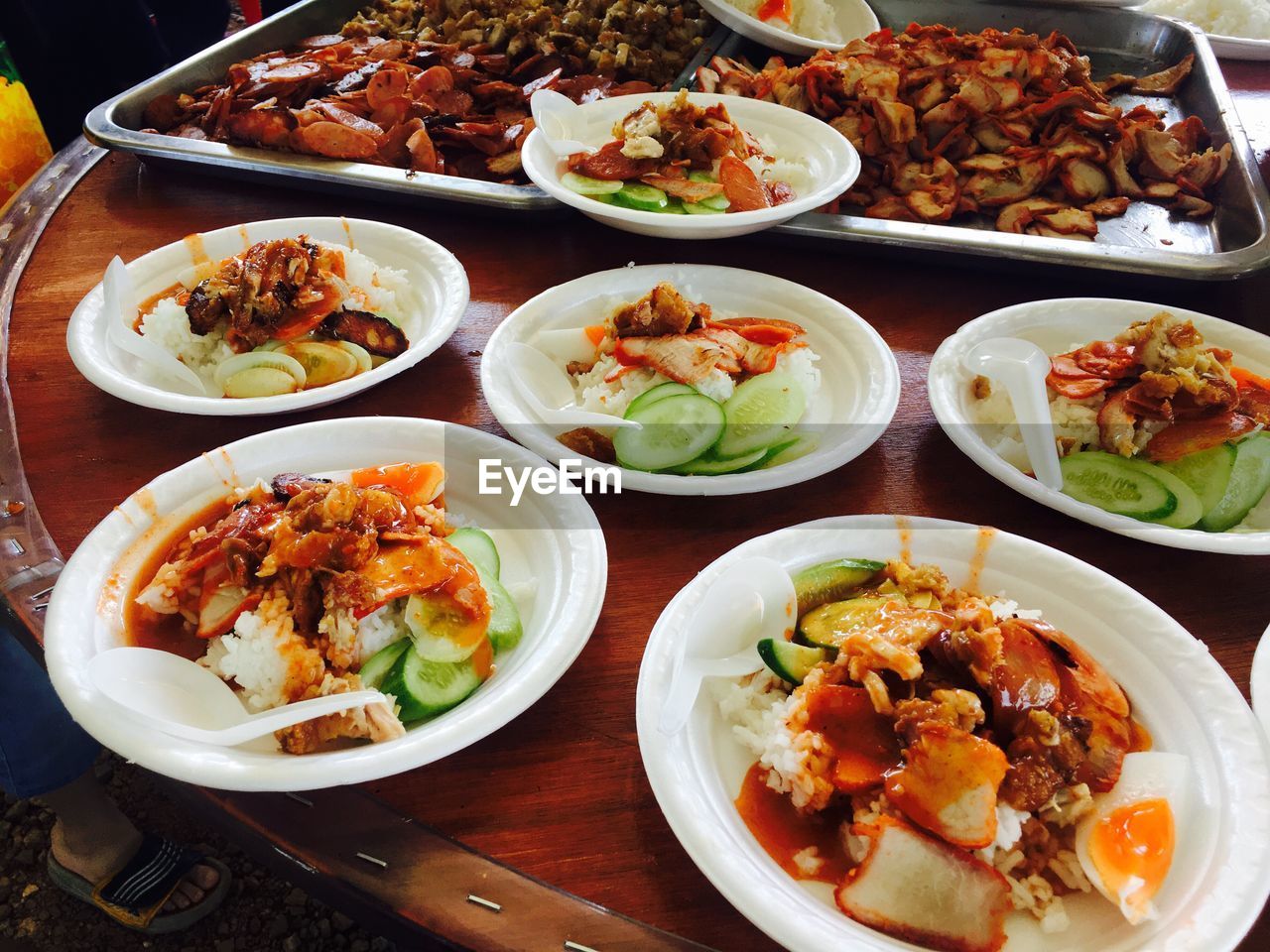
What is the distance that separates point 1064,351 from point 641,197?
122 cm

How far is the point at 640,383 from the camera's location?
188 cm

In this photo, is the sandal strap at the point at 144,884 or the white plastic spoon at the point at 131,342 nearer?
the white plastic spoon at the point at 131,342

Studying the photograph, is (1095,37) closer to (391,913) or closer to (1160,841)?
(1160,841)

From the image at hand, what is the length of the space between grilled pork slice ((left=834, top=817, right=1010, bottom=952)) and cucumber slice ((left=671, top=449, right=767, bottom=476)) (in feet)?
2.70

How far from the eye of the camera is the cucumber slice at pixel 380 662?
1.33 meters

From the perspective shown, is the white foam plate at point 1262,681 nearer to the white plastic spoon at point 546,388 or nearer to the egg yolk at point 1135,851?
the egg yolk at point 1135,851

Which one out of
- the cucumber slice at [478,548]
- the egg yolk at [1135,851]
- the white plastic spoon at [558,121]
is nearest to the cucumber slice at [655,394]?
the cucumber slice at [478,548]

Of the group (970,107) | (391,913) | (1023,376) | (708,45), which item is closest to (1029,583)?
(1023,376)

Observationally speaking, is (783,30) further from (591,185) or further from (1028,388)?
(1028,388)

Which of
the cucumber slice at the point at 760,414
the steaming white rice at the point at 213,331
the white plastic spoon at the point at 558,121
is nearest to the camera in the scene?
the cucumber slice at the point at 760,414

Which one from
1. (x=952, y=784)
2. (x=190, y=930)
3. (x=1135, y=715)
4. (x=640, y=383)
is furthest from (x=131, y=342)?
(x=1135, y=715)

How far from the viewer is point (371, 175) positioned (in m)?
2.68

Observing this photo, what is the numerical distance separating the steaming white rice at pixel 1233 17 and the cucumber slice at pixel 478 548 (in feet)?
15.8

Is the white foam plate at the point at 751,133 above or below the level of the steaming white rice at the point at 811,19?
below
